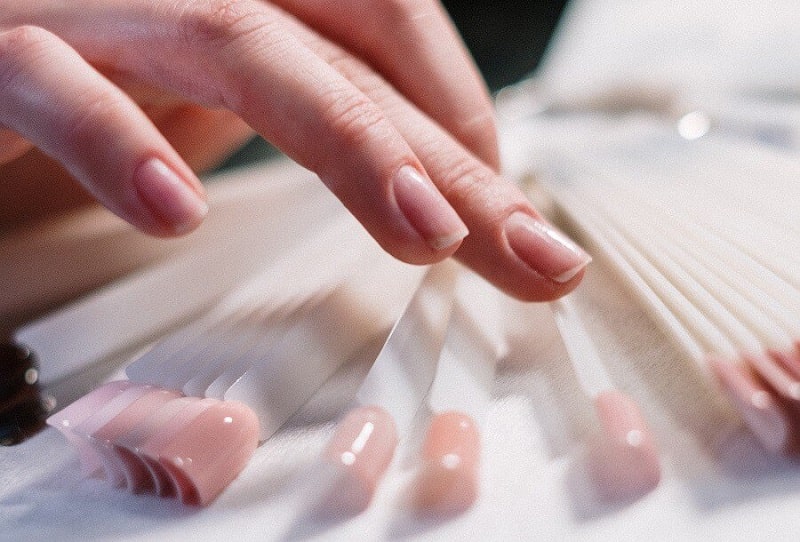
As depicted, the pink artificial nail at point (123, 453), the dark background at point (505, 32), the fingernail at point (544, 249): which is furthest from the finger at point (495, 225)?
the dark background at point (505, 32)

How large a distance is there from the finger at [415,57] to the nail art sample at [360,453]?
1.05 ft

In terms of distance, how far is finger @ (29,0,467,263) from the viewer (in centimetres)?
40

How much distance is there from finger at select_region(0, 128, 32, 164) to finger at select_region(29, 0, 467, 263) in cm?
9

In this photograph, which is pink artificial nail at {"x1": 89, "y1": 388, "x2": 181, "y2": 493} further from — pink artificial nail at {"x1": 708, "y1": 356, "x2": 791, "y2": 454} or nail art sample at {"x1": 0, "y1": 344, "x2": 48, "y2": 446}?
pink artificial nail at {"x1": 708, "y1": 356, "x2": 791, "y2": 454}

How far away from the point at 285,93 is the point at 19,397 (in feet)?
0.85

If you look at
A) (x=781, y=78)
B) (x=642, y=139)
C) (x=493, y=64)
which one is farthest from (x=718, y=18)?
(x=493, y=64)

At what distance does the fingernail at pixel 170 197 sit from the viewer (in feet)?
1.32

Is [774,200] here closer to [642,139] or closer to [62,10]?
[642,139]

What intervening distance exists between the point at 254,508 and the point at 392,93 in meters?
0.33

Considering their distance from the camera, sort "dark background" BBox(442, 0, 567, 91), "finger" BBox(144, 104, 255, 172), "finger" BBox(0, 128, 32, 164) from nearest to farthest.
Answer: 1. "finger" BBox(0, 128, 32, 164)
2. "finger" BBox(144, 104, 255, 172)
3. "dark background" BBox(442, 0, 567, 91)

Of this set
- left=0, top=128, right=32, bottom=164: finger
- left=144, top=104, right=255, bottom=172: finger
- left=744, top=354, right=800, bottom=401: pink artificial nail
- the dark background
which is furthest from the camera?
the dark background

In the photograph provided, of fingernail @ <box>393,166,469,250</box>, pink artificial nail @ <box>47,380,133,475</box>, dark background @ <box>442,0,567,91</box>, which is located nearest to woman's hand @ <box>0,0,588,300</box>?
fingernail @ <box>393,166,469,250</box>

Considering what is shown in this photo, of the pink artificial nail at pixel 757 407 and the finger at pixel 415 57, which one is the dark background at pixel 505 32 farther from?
the pink artificial nail at pixel 757 407

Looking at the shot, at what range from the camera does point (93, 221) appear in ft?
2.51
